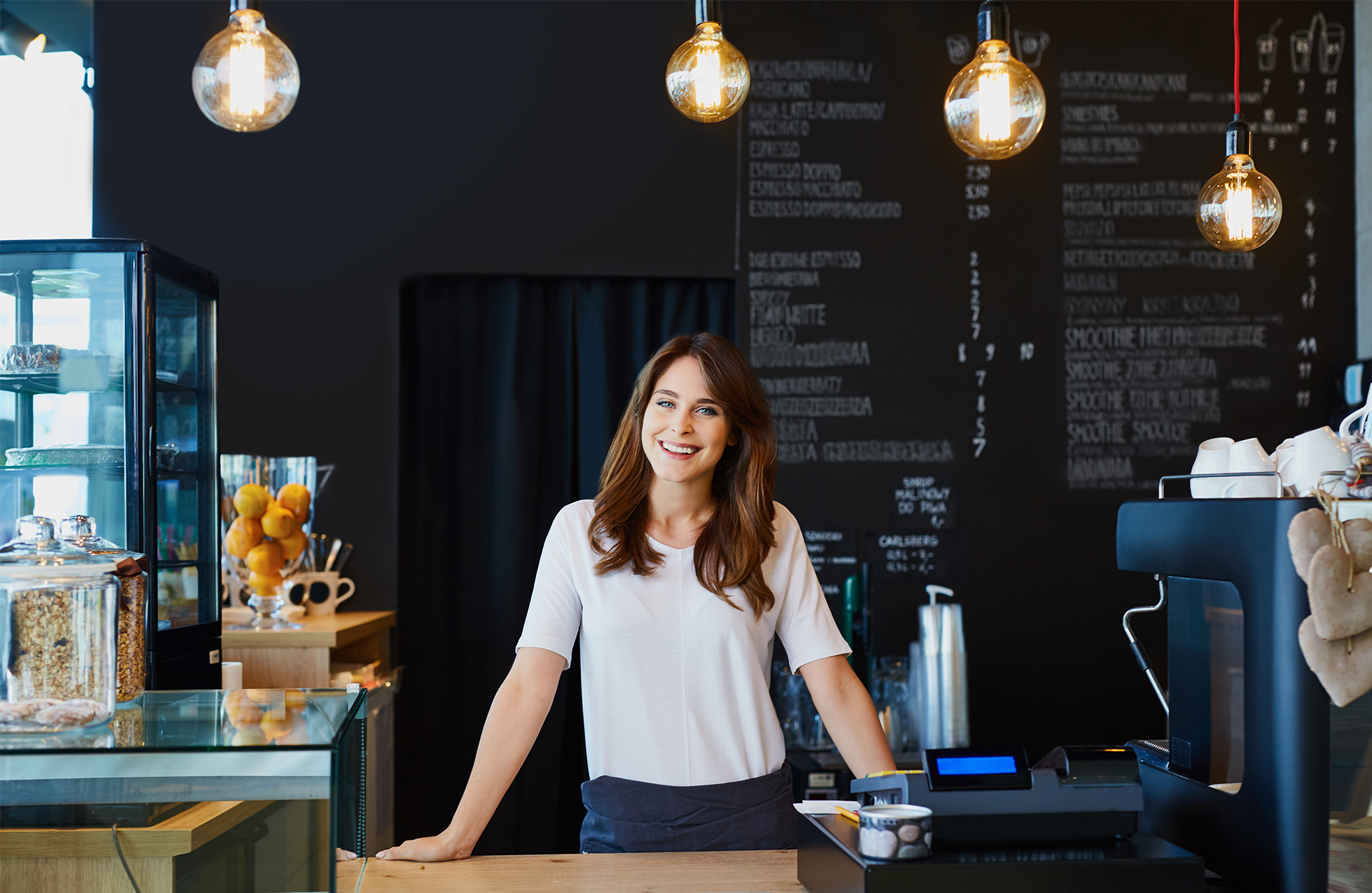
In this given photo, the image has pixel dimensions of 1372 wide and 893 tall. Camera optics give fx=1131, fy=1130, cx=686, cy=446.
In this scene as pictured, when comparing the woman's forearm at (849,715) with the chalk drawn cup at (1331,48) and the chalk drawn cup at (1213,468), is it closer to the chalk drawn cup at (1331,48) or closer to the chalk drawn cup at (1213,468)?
the chalk drawn cup at (1213,468)

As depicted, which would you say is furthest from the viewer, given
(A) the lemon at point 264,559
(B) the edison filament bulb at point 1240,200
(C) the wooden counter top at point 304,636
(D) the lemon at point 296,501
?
(D) the lemon at point 296,501

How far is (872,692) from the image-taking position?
3064 mm

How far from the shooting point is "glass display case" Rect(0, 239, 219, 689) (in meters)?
2.51

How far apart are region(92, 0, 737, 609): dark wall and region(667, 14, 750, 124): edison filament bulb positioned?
152 cm

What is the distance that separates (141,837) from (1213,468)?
123cm

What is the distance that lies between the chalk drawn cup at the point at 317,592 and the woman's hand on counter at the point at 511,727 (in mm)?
1702

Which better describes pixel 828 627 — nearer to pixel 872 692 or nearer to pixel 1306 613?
pixel 1306 613

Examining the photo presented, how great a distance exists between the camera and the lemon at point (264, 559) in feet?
10.1

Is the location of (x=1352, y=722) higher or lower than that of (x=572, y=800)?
higher

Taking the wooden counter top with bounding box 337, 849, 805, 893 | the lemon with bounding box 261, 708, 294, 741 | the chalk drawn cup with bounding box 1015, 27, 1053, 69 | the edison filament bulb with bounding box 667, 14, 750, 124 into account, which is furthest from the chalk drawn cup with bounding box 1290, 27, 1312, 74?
the lemon with bounding box 261, 708, 294, 741

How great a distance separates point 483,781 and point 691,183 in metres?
2.29

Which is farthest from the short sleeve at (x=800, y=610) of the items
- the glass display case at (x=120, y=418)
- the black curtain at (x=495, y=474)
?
the black curtain at (x=495, y=474)

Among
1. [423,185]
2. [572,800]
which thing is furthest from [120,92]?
[572,800]

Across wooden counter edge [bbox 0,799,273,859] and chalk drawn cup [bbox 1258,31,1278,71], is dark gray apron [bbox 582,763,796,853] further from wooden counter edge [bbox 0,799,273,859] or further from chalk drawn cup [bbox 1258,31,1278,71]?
chalk drawn cup [bbox 1258,31,1278,71]
